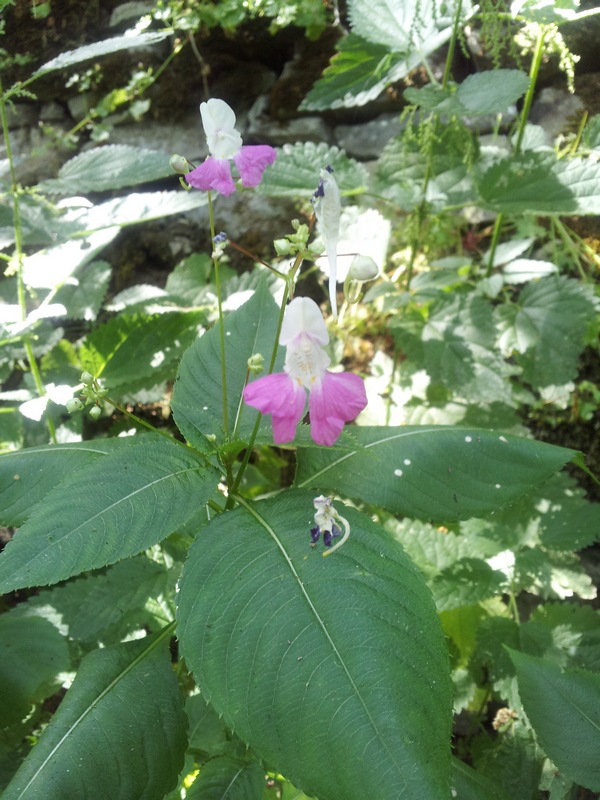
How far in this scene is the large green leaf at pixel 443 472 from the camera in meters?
1.12

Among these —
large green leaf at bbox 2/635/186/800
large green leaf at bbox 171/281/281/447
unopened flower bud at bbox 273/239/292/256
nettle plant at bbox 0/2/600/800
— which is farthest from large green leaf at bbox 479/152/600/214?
large green leaf at bbox 2/635/186/800

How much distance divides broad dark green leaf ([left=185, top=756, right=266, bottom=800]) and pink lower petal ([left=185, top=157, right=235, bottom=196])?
1023 millimetres

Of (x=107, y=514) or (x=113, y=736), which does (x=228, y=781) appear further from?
(x=107, y=514)

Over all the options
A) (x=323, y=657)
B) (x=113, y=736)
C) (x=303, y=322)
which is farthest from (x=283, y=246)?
(x=113, y=736)

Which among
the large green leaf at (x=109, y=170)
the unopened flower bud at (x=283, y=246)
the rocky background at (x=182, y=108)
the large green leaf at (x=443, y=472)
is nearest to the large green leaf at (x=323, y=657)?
the large green leaf at (x=443, y=472)

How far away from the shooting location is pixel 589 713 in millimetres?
1096

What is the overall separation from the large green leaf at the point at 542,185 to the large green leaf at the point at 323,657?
111 centimetres

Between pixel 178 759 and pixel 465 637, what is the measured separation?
0.90 metres

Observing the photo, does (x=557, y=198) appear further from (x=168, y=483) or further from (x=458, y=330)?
(x=168, y=483)

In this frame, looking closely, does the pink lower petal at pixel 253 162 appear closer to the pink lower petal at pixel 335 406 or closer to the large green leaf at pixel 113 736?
the pink lower petal at pixel 335 406

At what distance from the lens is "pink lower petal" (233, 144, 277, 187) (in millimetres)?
1031

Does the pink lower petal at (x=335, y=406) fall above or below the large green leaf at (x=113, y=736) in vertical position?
above

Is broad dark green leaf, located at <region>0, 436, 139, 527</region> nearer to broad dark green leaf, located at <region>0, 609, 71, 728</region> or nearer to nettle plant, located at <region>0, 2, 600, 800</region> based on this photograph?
nettle plant, located at <region>0, 2, 600, 800</region>

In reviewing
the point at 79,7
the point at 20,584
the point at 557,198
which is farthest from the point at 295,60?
the point at 20,584
